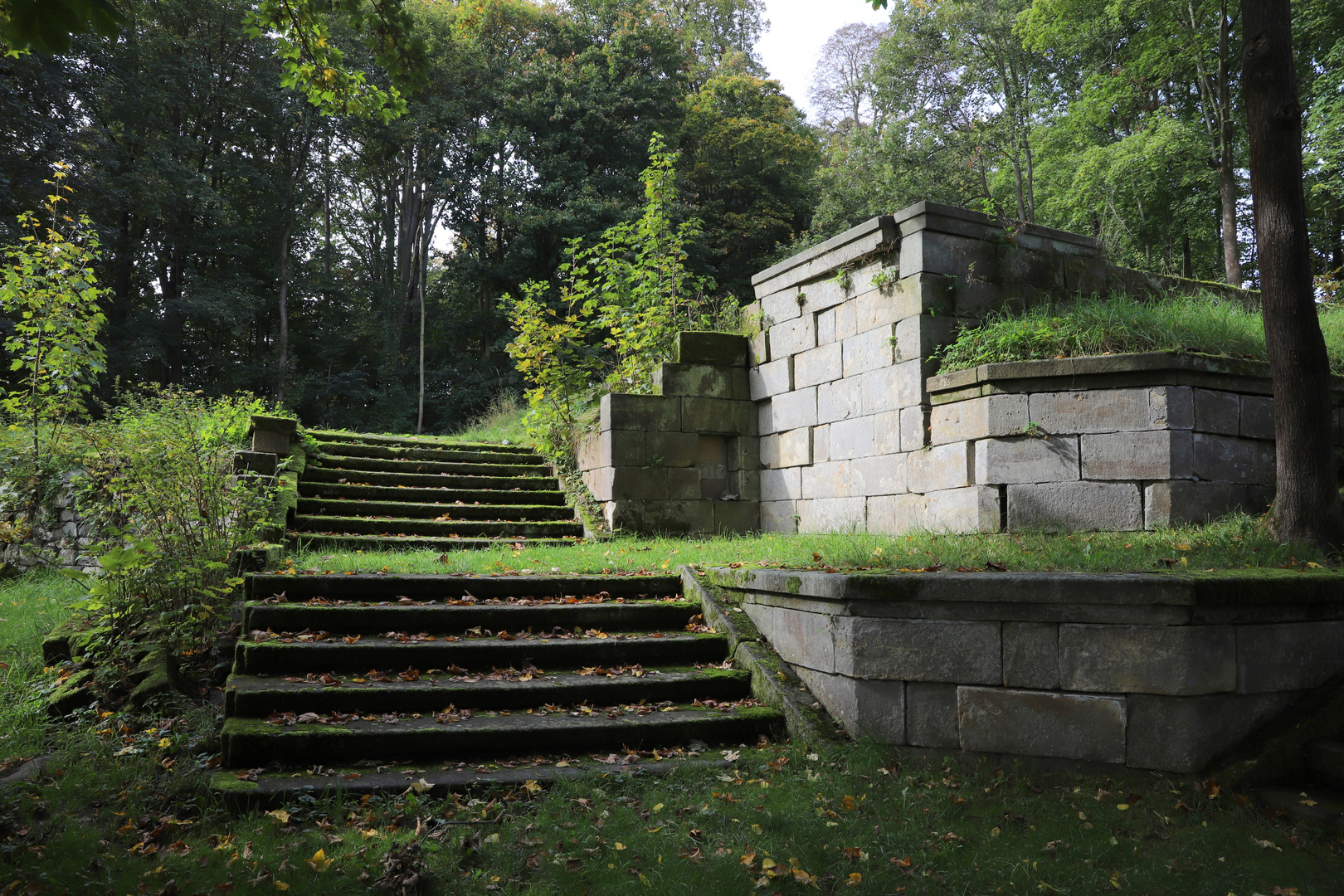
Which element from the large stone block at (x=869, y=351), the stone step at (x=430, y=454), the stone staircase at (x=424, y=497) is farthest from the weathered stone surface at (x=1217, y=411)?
the stone step at (x=430, y=454)

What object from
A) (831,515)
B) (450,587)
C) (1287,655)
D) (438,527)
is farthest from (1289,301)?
(438,527)

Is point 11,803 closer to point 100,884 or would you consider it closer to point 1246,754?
point 100,884

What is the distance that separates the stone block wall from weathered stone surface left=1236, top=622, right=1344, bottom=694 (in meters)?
5.48

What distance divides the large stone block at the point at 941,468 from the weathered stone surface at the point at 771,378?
6.42 feet

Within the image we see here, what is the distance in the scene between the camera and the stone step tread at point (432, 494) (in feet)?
28.3

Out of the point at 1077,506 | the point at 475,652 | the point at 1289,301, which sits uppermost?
the point at 1289,301

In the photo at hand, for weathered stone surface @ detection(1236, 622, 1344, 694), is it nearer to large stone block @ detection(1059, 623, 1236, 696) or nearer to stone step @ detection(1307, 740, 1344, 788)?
large stone block @ detection(1059, 623, 1236, 696)

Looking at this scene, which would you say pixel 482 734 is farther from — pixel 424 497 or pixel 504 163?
pixel 504 163

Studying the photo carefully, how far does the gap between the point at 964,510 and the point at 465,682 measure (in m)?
3.95

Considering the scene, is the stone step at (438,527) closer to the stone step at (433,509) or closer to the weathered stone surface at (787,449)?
the stone step at (433,509)

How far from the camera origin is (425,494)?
928 centimetres

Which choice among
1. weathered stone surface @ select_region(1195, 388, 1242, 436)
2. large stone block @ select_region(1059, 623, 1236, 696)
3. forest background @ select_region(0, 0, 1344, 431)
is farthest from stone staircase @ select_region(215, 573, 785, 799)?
forest background @ select_region(0, 0, 1344, 431)

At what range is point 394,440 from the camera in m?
11.0

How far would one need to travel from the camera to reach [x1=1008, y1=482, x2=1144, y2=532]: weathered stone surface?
573cm
